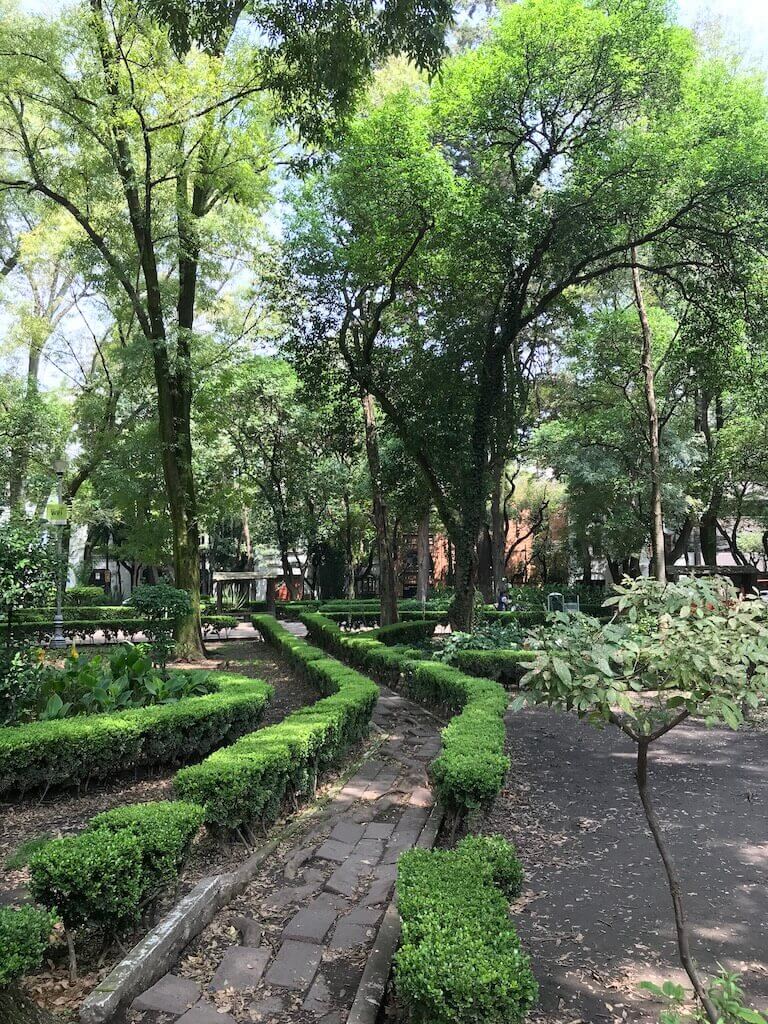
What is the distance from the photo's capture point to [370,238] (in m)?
11.6

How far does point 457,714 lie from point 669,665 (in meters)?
6.17

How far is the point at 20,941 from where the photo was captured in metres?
2.38

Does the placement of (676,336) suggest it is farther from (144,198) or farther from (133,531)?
(133,531)

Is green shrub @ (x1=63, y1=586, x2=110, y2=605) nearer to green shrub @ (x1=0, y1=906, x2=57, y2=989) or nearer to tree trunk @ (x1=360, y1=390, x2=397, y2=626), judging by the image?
tree trunk @ (x1=360, y1=390, x2=397, y2=626)

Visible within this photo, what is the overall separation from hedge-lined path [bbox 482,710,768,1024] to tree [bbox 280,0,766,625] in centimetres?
622

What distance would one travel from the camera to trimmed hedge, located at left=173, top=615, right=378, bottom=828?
4.32 m

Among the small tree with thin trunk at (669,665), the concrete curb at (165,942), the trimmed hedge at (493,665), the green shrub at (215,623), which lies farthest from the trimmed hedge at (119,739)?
the green shrub at (215,623)

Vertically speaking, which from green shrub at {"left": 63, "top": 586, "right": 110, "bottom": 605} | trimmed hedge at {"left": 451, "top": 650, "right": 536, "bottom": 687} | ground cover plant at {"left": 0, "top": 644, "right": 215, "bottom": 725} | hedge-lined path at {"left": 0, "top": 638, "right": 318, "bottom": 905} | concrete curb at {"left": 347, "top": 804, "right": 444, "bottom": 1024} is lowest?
hedge-lined path at {"left": 0, "top": 638, "right": 318, "bottom": 905}

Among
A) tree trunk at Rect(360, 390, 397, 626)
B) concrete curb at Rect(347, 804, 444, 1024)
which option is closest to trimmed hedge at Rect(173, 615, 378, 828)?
concrete curb at Rect(347, 804, 444, 1024)

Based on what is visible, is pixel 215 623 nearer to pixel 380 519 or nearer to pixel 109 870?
pixel 380 519

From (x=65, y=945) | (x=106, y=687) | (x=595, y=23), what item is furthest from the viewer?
(x=595, y=23)

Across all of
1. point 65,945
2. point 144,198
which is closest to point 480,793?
point 65,945

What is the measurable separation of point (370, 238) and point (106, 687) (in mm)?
8378

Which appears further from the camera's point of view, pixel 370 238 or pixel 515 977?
pixel 370 238
